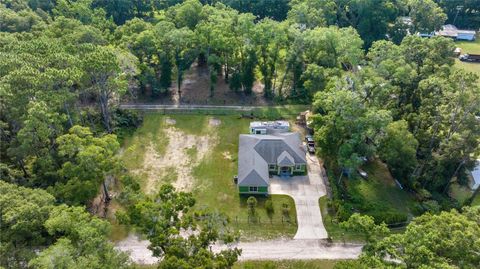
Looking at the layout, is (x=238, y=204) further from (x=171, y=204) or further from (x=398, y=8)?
(x=398, y=8)

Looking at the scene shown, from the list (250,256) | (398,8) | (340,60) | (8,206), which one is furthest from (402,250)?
(398,8)

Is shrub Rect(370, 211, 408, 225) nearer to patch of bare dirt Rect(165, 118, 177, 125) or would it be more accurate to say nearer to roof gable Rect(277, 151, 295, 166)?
roof gable Rect(277, 151, 295, 166)

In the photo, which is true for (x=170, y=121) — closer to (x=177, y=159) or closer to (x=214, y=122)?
(x=214, y=122)

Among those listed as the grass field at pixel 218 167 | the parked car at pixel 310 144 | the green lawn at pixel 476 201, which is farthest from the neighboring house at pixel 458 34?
the grass field at pixel 218 167

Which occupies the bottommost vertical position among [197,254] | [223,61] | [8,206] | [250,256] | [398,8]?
[250,256]

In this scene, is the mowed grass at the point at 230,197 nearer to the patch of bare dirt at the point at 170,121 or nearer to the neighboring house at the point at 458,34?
the patch of bare dirt at the point at 170,121

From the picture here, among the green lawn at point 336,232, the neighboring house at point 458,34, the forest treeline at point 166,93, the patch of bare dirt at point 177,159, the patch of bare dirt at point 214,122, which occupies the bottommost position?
the green lawn at point 336,232
